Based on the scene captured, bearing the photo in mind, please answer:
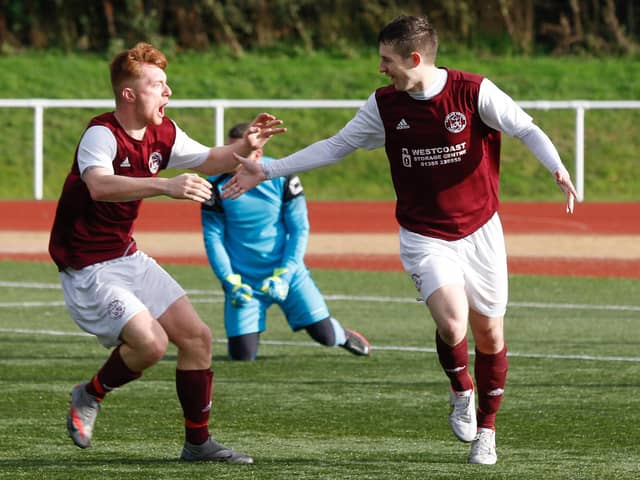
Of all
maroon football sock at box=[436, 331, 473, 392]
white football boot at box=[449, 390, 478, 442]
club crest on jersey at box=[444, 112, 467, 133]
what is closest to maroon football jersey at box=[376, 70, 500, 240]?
club crest on jersey at box=[444, 112, 467, 133]

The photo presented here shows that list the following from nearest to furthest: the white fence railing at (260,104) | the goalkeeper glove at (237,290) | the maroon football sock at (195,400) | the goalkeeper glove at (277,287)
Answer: the maroon football sock at (195,400)
the goalkeeper glove at (277,287)
the goalkeeper glove at (237,290)
the white fence railing at (260,104)

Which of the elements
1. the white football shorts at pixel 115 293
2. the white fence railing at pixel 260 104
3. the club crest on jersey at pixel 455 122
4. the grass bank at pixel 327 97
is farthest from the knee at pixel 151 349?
the grass bank at pixel 327 97

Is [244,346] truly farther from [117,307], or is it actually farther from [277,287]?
[117,307]

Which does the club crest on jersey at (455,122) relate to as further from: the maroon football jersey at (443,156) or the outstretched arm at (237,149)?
the outstretched arm at (237,149)

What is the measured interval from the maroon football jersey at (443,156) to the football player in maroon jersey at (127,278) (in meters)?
1.05

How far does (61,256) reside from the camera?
693cm

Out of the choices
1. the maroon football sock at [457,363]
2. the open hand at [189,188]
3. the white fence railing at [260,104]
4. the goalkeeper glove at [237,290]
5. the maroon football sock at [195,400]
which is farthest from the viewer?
the white fence railing at [260,104]

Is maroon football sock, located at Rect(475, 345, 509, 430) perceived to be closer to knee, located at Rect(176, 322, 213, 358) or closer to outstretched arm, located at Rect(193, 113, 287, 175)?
knee, located at Rect(176, 322, 213, 358)

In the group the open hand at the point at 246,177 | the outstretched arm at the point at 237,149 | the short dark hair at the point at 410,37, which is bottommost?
the open hand at the point at 246,177

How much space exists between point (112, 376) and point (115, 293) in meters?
0.39

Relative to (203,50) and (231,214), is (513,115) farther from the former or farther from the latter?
(203,50)

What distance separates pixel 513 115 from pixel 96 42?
88.8 ft

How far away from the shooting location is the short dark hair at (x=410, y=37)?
273 inches

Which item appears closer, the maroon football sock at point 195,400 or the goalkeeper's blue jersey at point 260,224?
the maroon football sock at point 195,400
